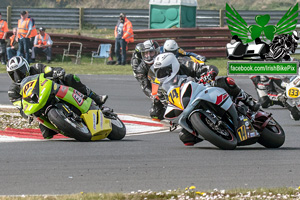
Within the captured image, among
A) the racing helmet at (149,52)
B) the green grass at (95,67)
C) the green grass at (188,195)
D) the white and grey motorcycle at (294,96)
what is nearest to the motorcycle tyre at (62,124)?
the green grass at (188,195)

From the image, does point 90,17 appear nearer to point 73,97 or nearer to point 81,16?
point 81,16

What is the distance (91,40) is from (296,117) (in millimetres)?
15516

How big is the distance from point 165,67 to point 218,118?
2065 millimetres

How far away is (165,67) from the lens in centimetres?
1148

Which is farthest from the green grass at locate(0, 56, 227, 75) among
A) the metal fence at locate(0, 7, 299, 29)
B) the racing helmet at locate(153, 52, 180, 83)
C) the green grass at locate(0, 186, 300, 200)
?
the green grass at locate(0, 186, 300, 200)

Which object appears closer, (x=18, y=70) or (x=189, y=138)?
(x=189, y=138)

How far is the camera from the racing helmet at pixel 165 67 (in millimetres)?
11484

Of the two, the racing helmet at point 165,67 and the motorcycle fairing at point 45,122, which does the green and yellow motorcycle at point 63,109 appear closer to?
the motorcycle fairing at point 45,122

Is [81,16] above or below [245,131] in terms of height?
below

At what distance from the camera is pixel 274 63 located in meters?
12.4

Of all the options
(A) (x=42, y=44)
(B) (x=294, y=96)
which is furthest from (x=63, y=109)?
(A) (x=42, y=44)

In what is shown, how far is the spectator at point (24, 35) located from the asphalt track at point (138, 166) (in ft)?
51.1

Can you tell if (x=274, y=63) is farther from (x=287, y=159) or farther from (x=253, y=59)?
(x=287, y=159)

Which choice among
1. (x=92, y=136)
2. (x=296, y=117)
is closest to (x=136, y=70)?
(x=296, y=117)
